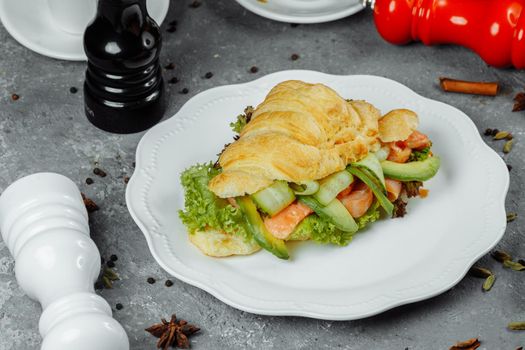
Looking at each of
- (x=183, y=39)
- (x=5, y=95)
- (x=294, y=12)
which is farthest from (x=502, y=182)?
(x=5, y=95)

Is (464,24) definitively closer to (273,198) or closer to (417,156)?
(417,156)

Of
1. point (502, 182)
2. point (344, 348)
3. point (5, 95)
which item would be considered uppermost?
point (502, 182)

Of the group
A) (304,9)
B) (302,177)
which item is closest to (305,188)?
(302,177)

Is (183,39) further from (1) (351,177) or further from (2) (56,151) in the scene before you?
(1) (351,177)

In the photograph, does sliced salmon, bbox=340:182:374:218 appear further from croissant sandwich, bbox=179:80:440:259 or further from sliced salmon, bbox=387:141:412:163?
sliced salmon, bbox=387:141:412:163

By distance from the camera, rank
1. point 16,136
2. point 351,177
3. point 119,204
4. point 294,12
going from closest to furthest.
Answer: point 351,177 → point 119,204 → point 16,136 → point 294,12

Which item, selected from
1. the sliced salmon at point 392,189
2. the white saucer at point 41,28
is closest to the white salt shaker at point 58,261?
the sliced salmon at point 392,189

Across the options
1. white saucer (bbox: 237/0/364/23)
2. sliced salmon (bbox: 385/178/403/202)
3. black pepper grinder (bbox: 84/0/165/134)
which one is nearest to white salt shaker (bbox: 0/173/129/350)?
black pepper grinder (bbox: 84/0/165/134)
